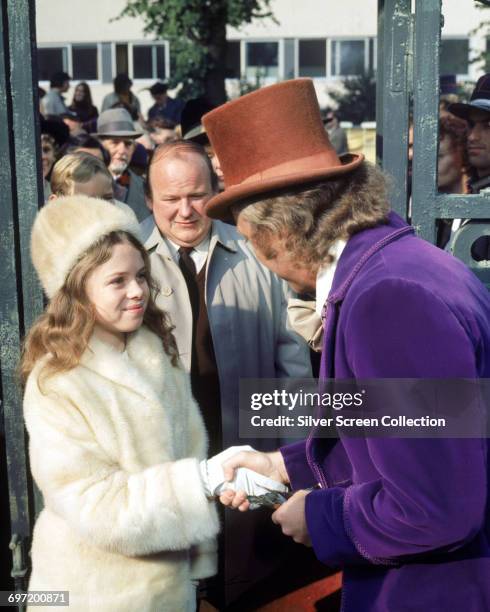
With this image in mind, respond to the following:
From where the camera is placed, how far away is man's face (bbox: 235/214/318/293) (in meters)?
2.19

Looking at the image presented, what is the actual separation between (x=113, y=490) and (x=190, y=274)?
1.27 meters

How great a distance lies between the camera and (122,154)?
7.44 metres

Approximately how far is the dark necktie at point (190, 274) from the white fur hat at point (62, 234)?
2.81ft

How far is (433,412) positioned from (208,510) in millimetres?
978

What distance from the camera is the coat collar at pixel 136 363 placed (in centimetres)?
271

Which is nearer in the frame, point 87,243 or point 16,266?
point 87,243

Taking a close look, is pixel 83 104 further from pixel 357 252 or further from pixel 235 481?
pixel 357 252

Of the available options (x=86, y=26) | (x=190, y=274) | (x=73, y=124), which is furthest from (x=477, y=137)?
(x=86, y=26)

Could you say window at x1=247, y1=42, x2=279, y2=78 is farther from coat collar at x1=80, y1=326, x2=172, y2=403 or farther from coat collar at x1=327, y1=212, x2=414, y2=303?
coat collar at x1=327, y1=212, x2=414, y2=303

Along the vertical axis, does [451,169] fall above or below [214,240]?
above

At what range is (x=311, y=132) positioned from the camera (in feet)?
7.55

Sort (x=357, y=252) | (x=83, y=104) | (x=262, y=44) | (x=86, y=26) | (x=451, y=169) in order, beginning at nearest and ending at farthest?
1. (x=357, y=252)
2. (x=451, y=169)
3. (x=83, y=104)
4. (x=86, y=26)
5. (x=262, y=44)

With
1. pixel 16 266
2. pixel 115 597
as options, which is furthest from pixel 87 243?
pixel 115 597

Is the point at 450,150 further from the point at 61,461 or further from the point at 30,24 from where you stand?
the point at 61,461
